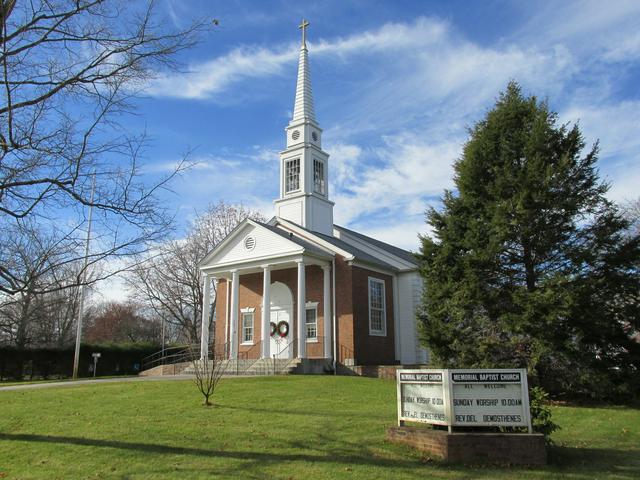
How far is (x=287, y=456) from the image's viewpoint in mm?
8250

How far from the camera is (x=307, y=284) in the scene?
27.0 metres

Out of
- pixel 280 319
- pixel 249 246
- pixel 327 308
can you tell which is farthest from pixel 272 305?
pixel 327 308

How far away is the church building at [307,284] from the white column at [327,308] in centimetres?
5

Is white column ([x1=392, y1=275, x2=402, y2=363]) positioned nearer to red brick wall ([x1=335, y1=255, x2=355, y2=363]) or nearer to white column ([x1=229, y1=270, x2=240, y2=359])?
red brick wall ([x1=335, y1=255, x2=355, y2=363])

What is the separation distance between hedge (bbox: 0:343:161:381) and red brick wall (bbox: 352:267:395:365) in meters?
18.1

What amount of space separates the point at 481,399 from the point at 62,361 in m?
29.8

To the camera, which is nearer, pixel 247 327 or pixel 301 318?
pixel 301 318

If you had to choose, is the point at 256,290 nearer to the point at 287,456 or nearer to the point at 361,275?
the point at 361,275

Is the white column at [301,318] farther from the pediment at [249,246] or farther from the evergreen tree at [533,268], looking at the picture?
the evergreen tree at [533,268]

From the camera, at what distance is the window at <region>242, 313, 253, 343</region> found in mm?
28500

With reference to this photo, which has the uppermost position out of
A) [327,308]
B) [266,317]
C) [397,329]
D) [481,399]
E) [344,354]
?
[327,308]

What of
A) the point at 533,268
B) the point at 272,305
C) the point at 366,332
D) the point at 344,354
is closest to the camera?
the point at 533,268

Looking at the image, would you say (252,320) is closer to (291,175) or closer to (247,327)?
(247,327)

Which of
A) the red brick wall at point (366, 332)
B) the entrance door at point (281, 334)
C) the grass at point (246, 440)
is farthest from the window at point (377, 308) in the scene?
the grass at point (246, 440)
